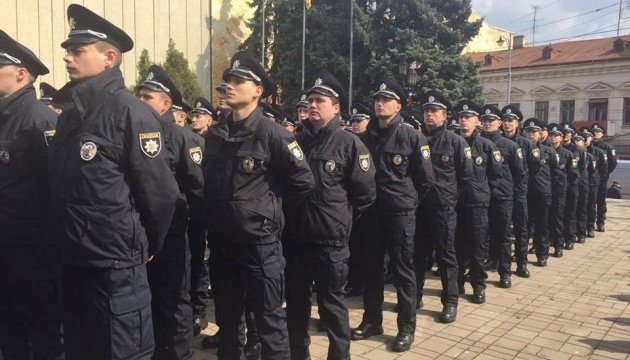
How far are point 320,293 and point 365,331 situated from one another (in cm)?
114

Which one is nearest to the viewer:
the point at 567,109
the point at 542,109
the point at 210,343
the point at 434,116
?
the point at 210,343

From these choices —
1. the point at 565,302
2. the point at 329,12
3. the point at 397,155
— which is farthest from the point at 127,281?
the point at 329,12

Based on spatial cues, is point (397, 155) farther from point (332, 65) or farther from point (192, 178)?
point (332, 65)

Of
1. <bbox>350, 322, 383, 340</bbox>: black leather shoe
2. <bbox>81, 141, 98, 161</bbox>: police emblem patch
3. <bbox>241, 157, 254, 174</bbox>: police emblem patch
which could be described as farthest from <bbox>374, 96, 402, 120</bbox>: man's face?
<bbox>81, 141, 98, 161</bbox>: police emblem patch

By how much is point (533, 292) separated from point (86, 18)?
5.78 m

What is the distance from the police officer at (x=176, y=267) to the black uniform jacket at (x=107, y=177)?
931 mm

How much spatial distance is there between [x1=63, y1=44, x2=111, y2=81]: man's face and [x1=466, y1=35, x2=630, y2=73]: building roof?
1500 inches

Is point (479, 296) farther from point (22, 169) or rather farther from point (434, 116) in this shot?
point (22, 169)

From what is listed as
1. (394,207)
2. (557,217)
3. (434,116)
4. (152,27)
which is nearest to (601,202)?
(557,217)

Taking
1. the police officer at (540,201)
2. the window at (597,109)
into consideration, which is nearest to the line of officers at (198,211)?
the police officer at (540,201)

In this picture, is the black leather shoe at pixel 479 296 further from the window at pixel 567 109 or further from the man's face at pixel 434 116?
the window at pixel 567 109

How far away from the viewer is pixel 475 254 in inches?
232

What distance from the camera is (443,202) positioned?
5199 millimetres

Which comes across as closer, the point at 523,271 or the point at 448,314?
the point at 448,314
